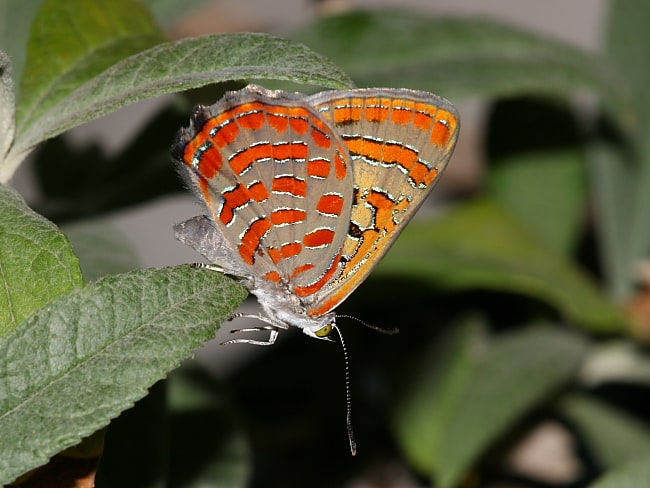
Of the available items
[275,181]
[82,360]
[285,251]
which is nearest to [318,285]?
[285,251]

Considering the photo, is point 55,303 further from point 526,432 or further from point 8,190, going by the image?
point 526,432

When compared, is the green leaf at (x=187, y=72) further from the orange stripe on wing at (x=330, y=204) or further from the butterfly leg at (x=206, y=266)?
the orange stripe on wing at (x=330, y=204)

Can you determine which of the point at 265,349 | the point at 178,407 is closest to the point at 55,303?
the point at 178,407

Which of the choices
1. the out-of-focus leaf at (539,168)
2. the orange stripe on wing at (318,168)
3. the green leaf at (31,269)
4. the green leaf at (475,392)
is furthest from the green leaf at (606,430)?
the green leaf at (31,269)

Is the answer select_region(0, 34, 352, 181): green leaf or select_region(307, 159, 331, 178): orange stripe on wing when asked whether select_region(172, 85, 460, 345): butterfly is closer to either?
select_region(307, 159, 331, 178): orange stripe on wing

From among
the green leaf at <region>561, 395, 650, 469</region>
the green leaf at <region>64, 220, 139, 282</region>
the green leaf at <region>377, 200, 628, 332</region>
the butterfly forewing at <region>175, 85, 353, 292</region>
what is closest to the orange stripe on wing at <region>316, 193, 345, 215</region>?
the butterfly forewing at <region>175, 85, 353, 292</region>

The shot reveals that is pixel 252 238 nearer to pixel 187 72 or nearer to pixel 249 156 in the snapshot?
pixel 249 156

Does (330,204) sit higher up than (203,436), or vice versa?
(330,204)
